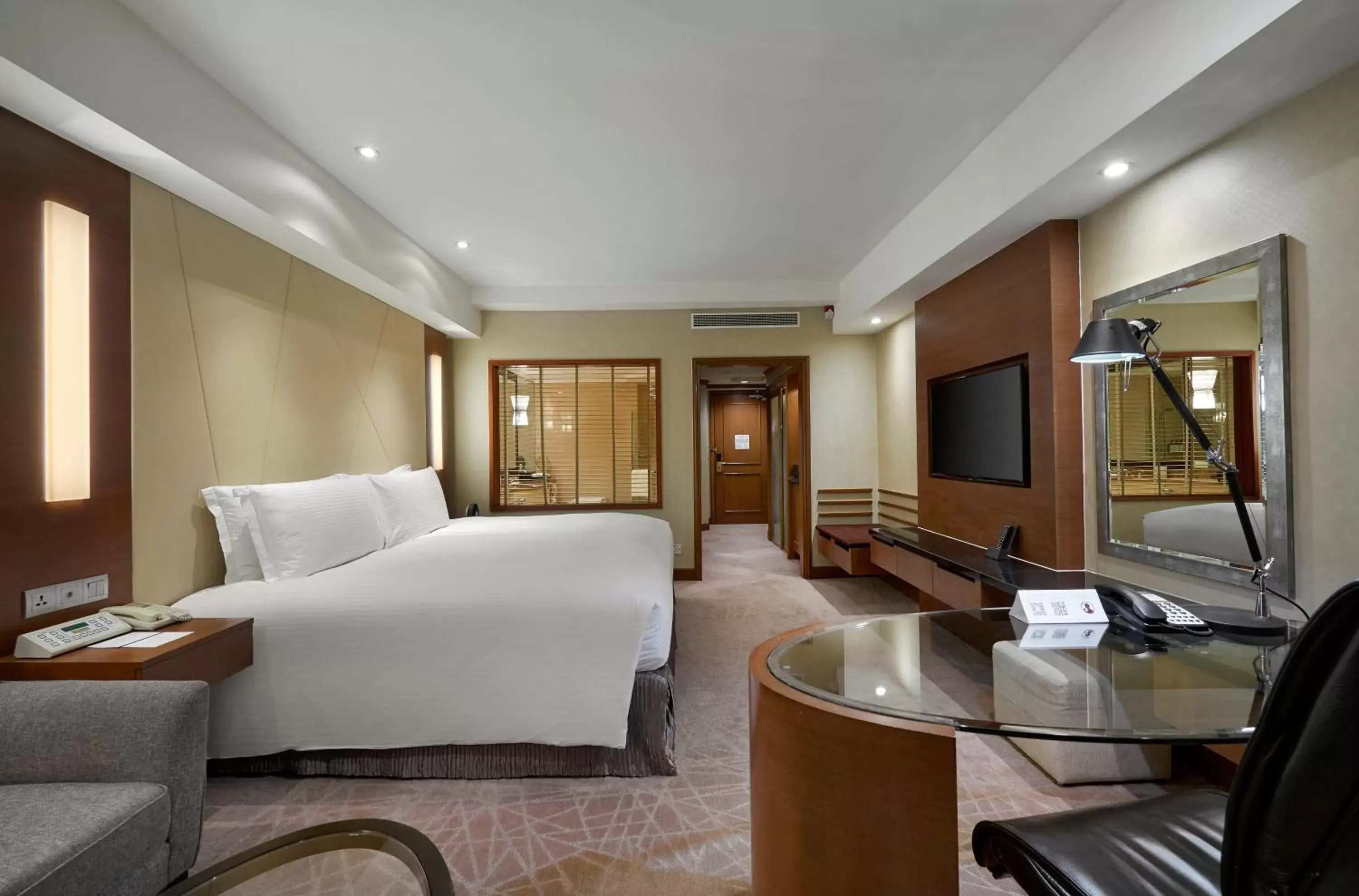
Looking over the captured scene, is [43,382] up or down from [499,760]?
up

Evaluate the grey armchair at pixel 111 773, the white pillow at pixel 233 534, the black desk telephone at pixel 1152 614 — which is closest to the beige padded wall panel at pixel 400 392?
the white pillow at pixel 233 534

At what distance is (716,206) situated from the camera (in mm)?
3629

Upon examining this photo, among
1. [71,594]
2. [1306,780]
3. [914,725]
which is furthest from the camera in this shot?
[71,594]

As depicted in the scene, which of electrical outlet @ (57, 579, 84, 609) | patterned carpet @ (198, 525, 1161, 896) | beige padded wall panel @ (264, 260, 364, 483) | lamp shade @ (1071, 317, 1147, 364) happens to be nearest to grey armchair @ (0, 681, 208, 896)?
patterned carpet @ (198, 525, 1161, 896)

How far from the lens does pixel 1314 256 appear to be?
1765 mm

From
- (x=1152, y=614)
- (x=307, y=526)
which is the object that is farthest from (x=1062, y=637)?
(x=307, y=526)

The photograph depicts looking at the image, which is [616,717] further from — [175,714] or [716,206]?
[716,206]

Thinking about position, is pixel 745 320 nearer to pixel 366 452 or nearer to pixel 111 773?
pixel 366 452

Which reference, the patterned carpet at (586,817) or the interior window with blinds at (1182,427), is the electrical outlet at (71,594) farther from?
the interior window with blinds at (1182,427)

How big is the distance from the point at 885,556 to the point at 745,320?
2582mm

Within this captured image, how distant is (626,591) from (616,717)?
465mm

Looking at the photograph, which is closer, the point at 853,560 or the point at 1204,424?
the point at 1204,424

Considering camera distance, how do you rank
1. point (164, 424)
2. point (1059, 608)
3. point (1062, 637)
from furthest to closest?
point (164, 424), point (1059, 608), point (1062, 637)

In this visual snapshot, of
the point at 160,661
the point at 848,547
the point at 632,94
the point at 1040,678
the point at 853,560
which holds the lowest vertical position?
the point at 853,560
